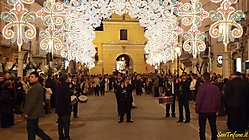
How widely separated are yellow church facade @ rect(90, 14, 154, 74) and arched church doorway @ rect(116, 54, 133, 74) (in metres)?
0.40

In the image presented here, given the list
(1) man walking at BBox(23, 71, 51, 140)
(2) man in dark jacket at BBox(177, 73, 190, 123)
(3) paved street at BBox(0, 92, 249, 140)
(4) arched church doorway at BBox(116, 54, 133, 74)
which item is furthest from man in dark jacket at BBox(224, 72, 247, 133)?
(4) arched church doorway at BBox(116, 54, 133, 74)

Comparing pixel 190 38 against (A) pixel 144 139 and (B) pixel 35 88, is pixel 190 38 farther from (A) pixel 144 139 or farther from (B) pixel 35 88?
(B) pixel 35 88

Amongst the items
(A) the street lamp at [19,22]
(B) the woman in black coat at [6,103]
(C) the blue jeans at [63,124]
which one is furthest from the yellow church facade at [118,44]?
(C) the blue jeans at [63,124]

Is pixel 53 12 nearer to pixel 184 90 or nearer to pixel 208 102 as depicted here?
pixel 184 90

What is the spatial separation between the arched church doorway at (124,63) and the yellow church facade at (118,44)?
1.32 feet

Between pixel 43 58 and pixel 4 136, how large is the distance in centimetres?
2853

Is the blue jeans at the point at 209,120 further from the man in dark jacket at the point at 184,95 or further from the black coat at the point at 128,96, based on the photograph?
the black coat at the point at 128,96

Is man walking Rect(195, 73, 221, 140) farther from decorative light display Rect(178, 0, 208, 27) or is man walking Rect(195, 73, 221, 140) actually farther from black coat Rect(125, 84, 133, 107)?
decorative light display Rect(178, 0, 208, 27)

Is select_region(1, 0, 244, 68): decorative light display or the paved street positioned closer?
the paved street

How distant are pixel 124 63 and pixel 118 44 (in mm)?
3853

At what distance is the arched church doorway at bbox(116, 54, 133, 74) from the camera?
234ft

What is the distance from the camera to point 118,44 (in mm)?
70500

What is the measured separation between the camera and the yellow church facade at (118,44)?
70125 millimetres

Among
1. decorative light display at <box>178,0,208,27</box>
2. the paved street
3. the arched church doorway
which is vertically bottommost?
the paved street
